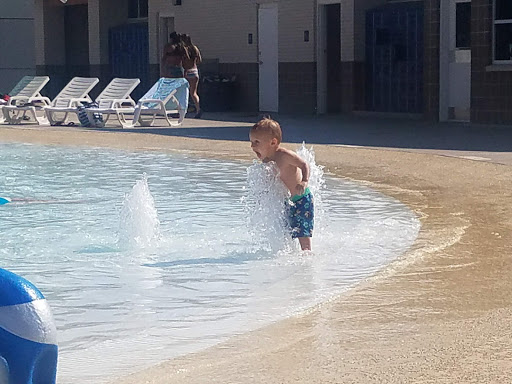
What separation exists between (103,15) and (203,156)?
55.9 ft

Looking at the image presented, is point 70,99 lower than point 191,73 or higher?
lower

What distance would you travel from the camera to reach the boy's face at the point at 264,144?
697 centimetres

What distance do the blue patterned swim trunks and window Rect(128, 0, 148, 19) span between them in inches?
956

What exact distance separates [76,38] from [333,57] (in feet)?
41.3

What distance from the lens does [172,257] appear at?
732 cm

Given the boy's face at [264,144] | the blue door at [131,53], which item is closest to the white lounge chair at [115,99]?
the blue door at [131,53]

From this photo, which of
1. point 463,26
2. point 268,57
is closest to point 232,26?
point 268,57

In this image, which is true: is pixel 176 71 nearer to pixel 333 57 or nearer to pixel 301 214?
pixel 333 57

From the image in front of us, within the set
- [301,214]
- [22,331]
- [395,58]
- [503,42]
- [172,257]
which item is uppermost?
[503,42]

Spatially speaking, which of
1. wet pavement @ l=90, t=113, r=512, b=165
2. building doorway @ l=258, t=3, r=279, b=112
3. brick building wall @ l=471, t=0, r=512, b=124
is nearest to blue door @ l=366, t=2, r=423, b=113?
wet pavement @ l=90, t=113, r=512, b=165

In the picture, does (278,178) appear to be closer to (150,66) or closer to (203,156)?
(203,156)

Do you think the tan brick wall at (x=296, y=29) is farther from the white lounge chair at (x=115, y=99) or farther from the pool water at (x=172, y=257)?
the pool water at (x=172, y=257)

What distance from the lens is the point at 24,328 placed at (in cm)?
312

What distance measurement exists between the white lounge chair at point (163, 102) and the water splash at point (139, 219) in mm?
11539
